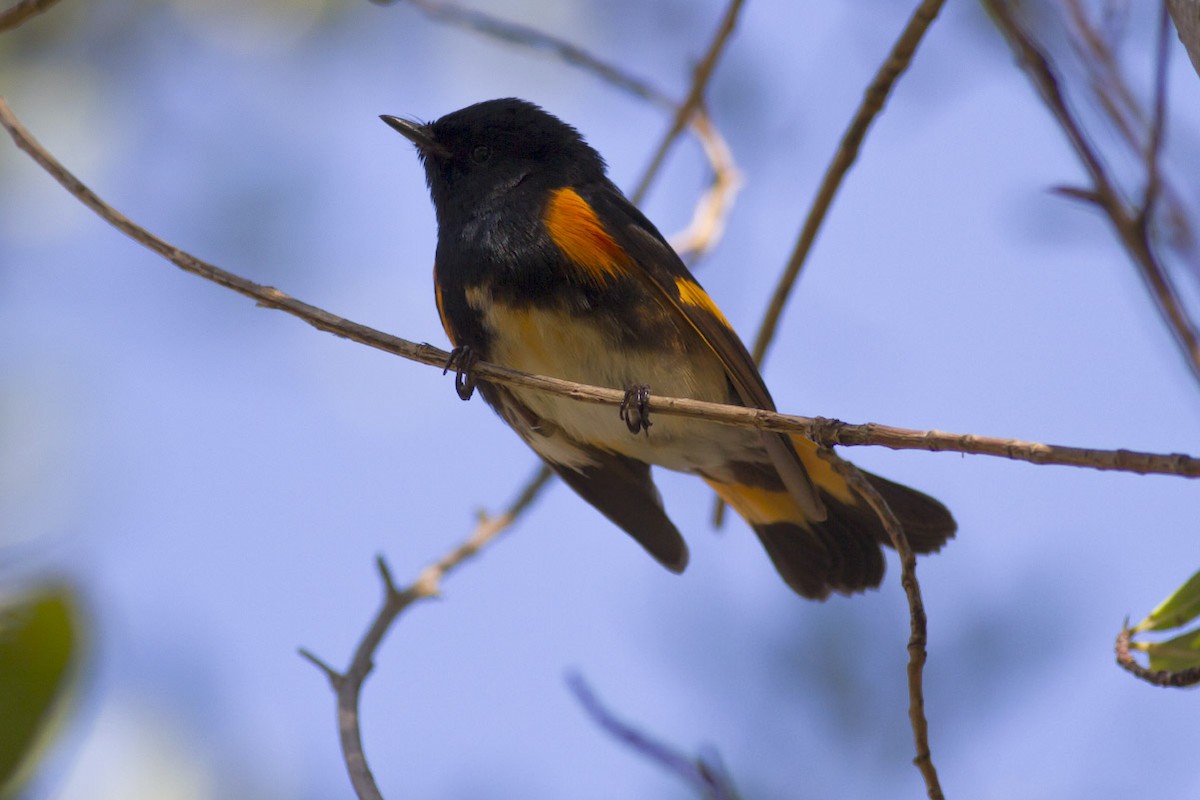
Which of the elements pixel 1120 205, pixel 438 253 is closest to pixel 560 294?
pixel 438 253

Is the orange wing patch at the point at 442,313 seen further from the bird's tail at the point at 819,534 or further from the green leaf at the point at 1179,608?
the green leaf at the point at 1179,608

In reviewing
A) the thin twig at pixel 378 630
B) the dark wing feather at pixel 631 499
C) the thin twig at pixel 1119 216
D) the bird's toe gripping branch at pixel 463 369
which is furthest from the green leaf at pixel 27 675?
the dark wing feather at pixel 631 499

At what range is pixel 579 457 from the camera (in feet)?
11.3

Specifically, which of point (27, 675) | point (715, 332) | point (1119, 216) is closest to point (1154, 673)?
point (1119, 216)

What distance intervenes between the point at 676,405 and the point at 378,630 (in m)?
1.10

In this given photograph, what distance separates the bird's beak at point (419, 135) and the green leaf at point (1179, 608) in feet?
7.46

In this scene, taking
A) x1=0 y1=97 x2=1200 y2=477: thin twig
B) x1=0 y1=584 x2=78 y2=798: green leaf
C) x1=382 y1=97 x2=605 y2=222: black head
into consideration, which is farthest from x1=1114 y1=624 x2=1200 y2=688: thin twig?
x1=382 y1=97 x2=605 y2=222: black head

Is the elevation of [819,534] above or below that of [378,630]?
above

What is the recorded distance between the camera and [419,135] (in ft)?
11.5

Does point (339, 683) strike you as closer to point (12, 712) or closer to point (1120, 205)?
point (12, 712)

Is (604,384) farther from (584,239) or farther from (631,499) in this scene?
(631,499)

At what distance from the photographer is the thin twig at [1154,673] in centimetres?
193

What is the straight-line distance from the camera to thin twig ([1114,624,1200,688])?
1.93m

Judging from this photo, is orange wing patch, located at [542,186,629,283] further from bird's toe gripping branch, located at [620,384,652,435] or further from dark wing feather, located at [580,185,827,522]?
bird's toe gripping branch, located at [620,384,652,435]
